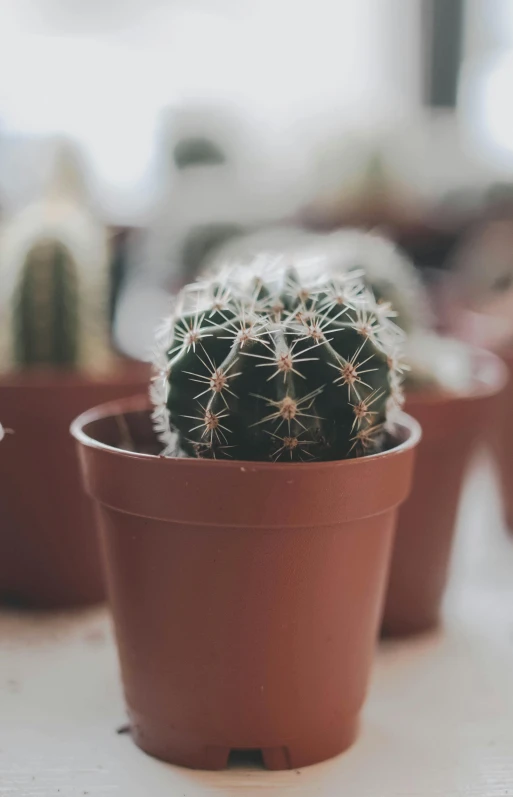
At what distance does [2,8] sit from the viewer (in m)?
2.15

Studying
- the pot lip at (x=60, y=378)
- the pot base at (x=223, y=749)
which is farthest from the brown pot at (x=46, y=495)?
the pot base at (x=223, y=749)

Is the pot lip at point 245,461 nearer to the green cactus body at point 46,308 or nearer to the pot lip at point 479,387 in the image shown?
the pot lip at point 479,387

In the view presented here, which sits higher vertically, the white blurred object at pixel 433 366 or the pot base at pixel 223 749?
the white blurred object at pixel 433 366

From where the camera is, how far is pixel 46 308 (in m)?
1.04

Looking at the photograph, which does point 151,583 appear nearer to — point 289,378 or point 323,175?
point 289,378

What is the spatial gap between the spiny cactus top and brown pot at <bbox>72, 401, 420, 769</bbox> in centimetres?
3

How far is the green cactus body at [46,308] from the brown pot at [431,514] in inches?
17.2

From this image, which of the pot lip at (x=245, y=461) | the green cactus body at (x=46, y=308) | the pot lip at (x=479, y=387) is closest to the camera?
the pot lip at (x=245, y=461)

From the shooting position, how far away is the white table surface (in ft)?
2.25

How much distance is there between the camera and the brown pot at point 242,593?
26.2 inches

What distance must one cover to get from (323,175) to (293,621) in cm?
178

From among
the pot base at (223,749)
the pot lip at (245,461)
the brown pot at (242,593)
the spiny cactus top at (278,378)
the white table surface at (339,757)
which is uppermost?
the spiny cactus top at (278,378)

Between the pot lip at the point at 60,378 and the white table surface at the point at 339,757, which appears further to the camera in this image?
the pot lip at the point at 60,378

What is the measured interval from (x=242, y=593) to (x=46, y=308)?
52cm
